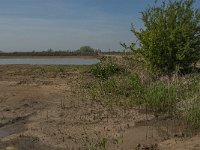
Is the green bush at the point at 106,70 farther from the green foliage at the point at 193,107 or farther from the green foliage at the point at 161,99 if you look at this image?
the green foliage at the point at 193,107

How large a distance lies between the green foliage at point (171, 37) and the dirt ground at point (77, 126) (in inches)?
132

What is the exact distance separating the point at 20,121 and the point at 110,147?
11.7ft

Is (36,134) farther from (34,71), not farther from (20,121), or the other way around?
(34,71)

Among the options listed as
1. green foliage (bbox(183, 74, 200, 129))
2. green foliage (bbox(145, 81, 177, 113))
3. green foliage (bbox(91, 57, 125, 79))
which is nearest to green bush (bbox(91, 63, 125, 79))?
green foliage (bbox(91, 57, 125, 79))

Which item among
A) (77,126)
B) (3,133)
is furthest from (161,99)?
(3,133)

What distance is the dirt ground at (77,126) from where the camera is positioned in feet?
33.6

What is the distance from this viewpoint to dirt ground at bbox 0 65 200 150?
10.2 m

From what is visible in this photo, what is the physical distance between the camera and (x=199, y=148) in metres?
9.12

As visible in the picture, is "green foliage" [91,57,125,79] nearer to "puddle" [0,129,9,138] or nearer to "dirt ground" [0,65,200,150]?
"dirt ground" [0,65,200,150]

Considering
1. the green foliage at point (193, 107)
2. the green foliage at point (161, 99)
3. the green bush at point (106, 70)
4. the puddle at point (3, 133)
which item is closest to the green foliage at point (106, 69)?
the green bush at point (106, 70)

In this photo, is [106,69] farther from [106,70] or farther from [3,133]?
[3,133]

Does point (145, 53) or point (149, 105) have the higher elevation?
point (145, 53)

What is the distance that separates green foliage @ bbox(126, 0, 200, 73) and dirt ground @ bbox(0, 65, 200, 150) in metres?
3.35

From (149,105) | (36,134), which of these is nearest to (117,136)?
(36,134)
